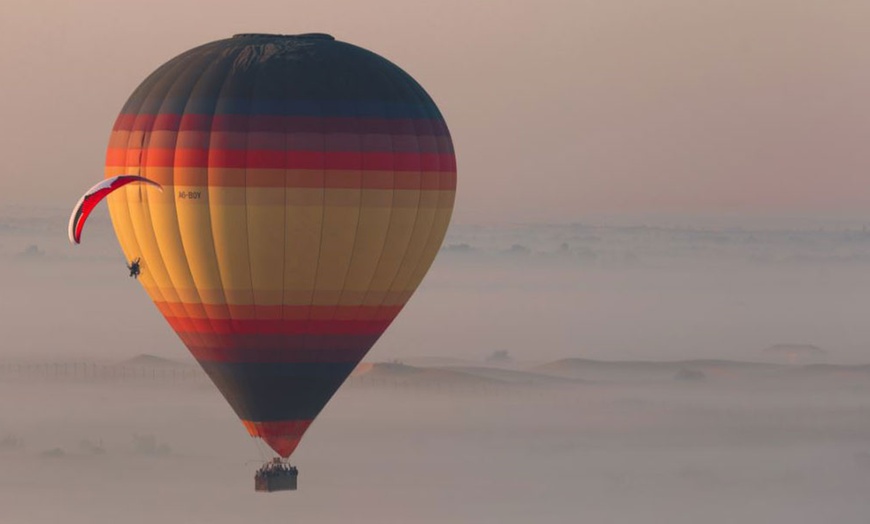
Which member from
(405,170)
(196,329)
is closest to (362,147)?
(405,170)

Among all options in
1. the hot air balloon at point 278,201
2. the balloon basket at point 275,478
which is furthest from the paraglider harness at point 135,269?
Result: the balloon basket at point 275,478

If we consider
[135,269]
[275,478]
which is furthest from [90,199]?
[275,478]

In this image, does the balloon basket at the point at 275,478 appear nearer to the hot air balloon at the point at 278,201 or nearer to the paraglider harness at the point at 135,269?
the hot air balloon at the point at 278,201

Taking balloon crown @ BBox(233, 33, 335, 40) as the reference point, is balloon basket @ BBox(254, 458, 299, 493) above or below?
below

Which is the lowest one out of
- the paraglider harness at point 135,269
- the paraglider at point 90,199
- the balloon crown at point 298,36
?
the paraglider harness at point 135,269

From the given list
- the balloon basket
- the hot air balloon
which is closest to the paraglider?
the hot air balloon

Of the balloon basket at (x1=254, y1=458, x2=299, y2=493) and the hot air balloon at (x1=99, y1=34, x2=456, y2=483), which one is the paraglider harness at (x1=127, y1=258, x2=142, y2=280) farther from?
the balloon basket at (x1=254, y1=458, x2=299, y2=493)
